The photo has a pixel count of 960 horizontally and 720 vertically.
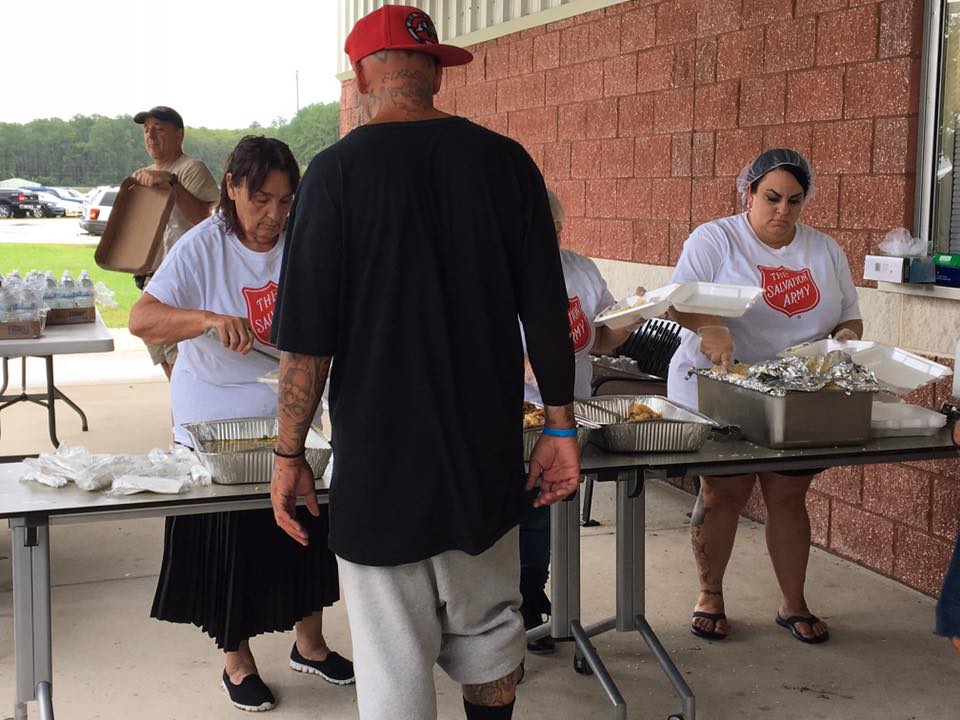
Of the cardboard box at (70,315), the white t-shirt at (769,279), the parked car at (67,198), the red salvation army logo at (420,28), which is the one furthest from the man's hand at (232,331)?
the parked car at (67,198)

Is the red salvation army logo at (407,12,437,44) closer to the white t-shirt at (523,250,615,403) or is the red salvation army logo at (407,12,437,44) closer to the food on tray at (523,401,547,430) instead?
the food on tray at (523,401,547,430)

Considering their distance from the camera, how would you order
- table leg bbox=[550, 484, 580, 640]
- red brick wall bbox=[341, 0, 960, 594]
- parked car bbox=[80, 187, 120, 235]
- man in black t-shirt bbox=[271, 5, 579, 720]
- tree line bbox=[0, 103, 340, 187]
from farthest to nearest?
parked car bbox=[80, 187, 120, 235] → tree line bbox=[0, 103, 340, 187] → red brick wall bbox=[341, 0, 960, 594] → table leg bbox=[550, 484, 580, 640] → man in black t-shirt bbox=[271, 5, 579, 720]

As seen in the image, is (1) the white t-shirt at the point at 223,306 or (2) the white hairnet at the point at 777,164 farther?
(2) the white hairnet at the point at 777,164

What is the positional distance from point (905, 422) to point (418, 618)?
1795mm

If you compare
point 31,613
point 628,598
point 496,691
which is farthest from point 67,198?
point 496,691

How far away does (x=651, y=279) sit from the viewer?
5.92m

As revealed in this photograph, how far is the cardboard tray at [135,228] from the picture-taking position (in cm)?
471

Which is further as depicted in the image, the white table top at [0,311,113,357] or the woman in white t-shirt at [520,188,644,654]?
the white table top at [0,311,113,357]

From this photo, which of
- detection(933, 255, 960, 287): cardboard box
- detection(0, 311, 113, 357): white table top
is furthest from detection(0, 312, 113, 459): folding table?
detection(933, 255, 960, 287): cardboard box

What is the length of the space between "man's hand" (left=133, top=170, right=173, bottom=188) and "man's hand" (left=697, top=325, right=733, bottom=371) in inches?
101

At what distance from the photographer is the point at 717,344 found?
3297mm

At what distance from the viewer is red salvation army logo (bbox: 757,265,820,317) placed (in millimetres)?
3529

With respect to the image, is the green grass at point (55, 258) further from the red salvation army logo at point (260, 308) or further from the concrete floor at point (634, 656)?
the red salvation army logo at point (260, 308)

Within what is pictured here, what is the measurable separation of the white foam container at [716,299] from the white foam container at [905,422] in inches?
19.6
